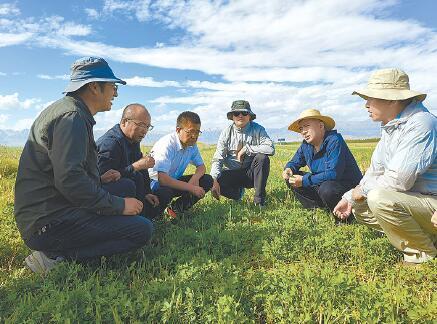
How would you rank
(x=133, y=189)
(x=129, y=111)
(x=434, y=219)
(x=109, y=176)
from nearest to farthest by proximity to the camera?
1. (x=434, y=219)
2. (x=109, y=176)
3. (x=133, y=189)
4. (x=129, y=111)

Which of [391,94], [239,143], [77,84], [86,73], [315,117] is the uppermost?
[86,73]

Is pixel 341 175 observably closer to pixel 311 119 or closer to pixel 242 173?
pixel 311 119

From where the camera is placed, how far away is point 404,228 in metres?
5.12

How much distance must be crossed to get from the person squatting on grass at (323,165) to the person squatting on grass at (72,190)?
11.9ft

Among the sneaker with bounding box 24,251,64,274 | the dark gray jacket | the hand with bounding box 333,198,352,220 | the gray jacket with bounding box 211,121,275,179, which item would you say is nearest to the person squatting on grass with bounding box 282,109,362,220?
the hand with bounding box 333,198,352,220

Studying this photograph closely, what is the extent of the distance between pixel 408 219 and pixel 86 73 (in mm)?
4479

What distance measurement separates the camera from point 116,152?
623 centimetres

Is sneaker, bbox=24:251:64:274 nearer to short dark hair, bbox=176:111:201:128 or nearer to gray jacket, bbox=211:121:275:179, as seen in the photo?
short dark hair, bbox=176:111:201:128

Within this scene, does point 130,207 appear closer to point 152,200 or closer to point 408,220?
point 152,200

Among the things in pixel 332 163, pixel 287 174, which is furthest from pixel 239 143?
pixel 332 163

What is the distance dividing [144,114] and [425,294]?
4.58 meters

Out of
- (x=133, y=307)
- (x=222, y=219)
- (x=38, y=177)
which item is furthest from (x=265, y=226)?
(x=38, y=177)

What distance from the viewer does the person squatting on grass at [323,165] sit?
284 inches

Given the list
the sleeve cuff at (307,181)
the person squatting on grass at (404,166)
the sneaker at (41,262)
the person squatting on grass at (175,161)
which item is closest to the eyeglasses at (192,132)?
the person squatting on grass at (175,161)
